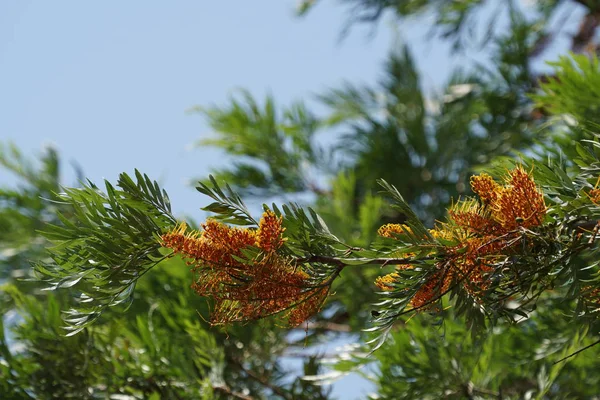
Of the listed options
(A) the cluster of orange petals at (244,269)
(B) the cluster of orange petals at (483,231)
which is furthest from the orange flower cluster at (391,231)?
(A) the cluster of orange petals at (244,269)

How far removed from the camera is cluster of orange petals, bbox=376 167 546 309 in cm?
90

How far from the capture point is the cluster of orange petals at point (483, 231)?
0.90 m

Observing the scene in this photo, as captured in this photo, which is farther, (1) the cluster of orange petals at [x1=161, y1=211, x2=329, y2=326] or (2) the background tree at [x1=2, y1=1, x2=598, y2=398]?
(2) the background tree at [x1=2, y1=1, x2=598, y2=398]

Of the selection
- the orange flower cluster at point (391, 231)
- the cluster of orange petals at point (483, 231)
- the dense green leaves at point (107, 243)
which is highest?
the dense green leaves at point (107, 243)

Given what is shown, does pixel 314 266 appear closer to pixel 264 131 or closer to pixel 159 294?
pixel 159 294

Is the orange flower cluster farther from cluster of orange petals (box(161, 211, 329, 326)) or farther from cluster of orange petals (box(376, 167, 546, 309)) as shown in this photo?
cluster of orange petals (box(161, 211, 329, 326))

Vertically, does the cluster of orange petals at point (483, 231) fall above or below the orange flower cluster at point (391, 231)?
below

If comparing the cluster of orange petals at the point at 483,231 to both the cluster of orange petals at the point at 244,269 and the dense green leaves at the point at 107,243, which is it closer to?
the cluster of orange petals at the point at 244,269

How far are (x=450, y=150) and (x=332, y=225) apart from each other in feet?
2.34

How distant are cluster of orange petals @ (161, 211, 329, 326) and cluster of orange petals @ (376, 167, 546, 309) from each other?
0.38ft

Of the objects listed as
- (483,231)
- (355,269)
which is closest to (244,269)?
(483,231)

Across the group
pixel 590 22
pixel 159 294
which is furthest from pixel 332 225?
pixel 590 22

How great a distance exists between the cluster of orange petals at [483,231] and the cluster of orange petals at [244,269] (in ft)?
0.38

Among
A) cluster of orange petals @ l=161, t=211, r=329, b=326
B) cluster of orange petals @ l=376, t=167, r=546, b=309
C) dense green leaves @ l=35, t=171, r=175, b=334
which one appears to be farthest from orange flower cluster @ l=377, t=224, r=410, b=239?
dense green leaves @ l=35, t=171, r=175, b=334
